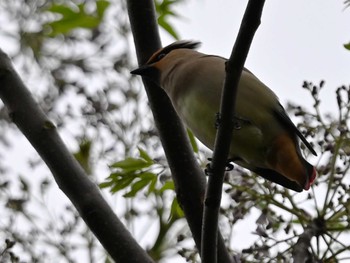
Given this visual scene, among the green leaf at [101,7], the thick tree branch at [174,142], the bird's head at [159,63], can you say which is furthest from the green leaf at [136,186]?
the green leaf at [101,7]

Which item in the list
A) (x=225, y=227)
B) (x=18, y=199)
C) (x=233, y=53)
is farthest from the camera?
(x=18, y=199)

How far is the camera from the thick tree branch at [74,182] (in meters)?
2.96

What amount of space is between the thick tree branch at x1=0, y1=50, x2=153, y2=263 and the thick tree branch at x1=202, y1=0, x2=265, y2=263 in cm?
52

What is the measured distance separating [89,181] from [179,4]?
0.82 meters

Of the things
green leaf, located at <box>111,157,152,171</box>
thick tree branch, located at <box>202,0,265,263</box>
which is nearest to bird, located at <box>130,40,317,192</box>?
green leaf, located at <box>111,157,152,171</box>

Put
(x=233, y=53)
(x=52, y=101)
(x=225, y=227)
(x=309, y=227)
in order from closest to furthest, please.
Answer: (x=233, y=53) → (x=309, y=227) → (x=225, y=227) → (x=52, y=101)

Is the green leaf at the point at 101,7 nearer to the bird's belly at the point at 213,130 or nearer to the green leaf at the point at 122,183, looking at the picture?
the bird's belly at the point at 213,130

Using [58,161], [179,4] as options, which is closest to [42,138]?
[58,161]

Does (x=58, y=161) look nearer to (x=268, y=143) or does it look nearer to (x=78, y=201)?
(x=78, y=201)

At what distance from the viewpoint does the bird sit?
3062 millimetres

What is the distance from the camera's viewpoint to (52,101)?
5016 mm

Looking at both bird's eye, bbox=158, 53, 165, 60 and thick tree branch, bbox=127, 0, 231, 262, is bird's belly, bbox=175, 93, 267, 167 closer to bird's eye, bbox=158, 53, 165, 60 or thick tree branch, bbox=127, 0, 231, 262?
thick tree branch, bbox=127, 0, 231, 262

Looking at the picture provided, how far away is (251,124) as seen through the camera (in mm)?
3082

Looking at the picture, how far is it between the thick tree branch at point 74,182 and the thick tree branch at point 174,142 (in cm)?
25
